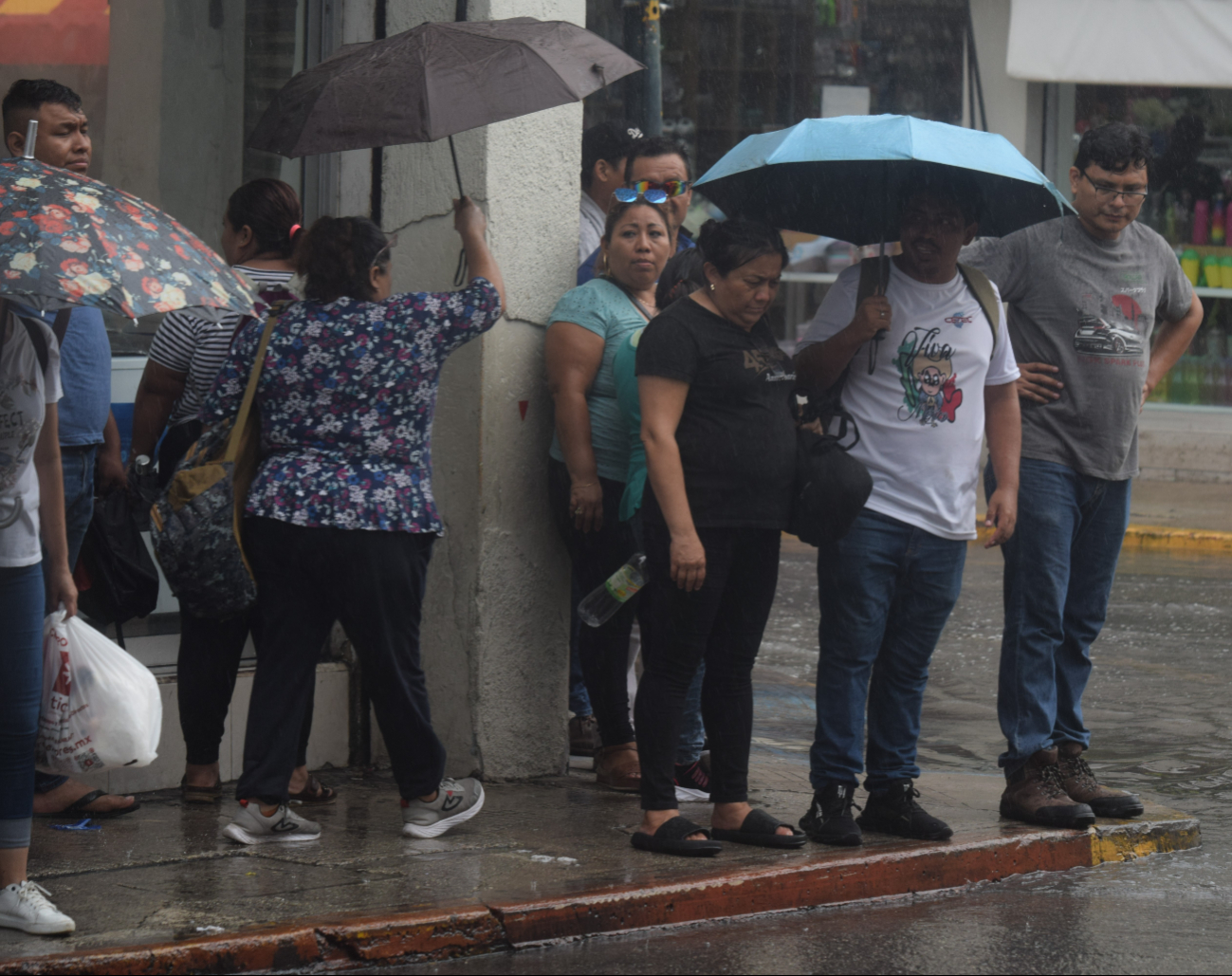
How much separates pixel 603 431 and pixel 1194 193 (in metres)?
11.7

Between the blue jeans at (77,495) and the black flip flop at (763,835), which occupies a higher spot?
the blue jeans at (77,495)

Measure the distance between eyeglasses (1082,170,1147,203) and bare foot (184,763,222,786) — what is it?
3379mm

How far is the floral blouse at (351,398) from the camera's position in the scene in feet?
16.3

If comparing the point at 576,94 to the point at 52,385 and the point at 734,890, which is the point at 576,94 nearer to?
the point at 52,385

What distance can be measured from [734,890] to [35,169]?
2580mm

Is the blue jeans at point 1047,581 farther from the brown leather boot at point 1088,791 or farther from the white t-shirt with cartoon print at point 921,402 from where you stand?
the white t-shirt with cartoon print at point 921,402

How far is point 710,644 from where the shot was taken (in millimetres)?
5297

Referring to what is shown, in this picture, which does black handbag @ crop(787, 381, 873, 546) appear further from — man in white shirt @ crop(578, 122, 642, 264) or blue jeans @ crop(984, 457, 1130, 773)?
man in white shirt @ crop(578, 122, 642, 264)

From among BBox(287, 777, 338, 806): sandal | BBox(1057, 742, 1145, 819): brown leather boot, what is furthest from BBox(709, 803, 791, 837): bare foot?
BBox(287, 777, 338, 806): sandal

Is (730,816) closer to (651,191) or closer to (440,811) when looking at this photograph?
(440,811)

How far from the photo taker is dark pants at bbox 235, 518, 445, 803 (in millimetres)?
5000

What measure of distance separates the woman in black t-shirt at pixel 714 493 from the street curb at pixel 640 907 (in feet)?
0.79

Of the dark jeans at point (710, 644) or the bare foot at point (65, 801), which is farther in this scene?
the bare foot at point (65, 801)

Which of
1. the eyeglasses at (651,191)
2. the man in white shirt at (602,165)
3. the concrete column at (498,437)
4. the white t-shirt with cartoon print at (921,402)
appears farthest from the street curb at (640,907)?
the man in white shirt at (602,165)
